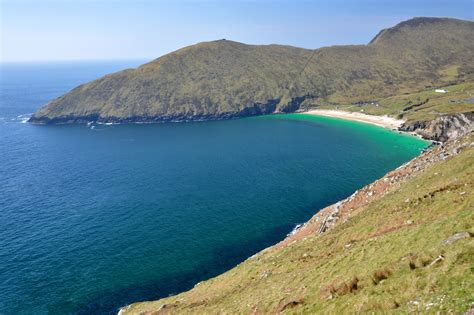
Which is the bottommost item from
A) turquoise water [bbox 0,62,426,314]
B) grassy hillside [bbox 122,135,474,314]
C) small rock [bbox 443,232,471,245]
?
turquoise water [bbox 0,62,426,314]

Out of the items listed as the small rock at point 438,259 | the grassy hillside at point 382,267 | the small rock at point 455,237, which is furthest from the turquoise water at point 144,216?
the small rock at point 438,259

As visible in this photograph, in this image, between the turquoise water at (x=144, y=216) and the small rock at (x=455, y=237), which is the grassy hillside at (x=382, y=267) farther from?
the turquoise water at (x=144, y=216)

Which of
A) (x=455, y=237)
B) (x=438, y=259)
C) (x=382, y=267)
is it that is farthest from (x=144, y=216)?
(x=438, y=259)

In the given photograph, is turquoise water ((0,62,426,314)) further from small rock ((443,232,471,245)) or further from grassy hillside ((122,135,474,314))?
small rock ((443,232,471,245))

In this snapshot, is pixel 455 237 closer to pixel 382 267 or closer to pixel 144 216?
pixel 382 267

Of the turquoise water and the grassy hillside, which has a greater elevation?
the grassy hillside

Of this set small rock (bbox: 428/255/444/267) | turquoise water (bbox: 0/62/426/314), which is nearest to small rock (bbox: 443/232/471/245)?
small rock (bbox: 428/255/444/267)
